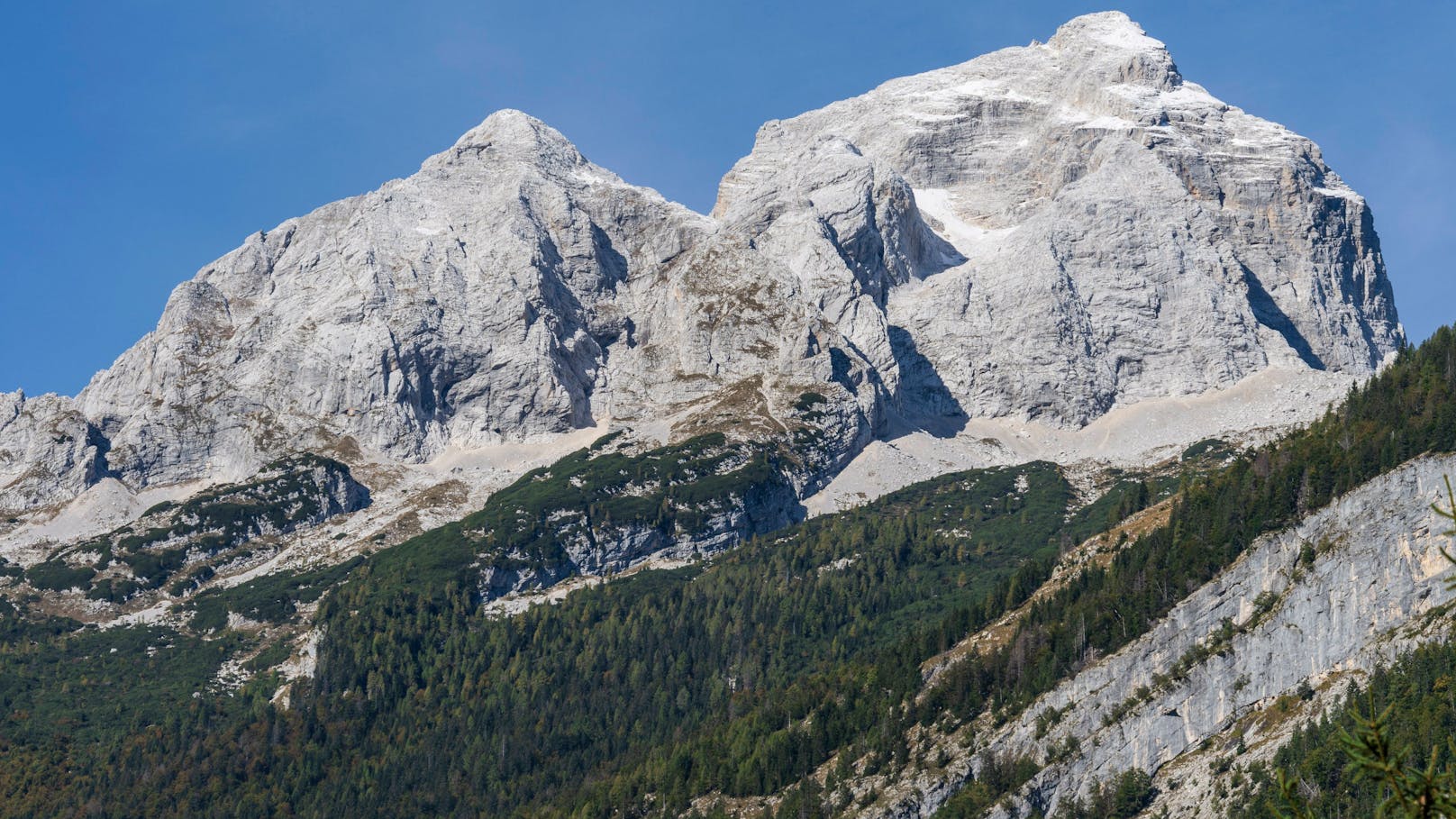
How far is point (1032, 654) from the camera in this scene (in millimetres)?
175750

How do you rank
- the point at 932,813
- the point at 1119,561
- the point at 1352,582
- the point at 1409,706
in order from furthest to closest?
the point at 1119,561 < the point at 932,813 < the point at 1352,582 < the point at 1409,706

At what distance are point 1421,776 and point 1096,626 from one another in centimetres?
14759

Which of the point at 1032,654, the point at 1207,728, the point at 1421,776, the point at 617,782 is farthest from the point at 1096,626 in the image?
the point at 1421,776

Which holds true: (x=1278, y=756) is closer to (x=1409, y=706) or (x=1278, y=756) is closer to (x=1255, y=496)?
(x=1409, y=706)

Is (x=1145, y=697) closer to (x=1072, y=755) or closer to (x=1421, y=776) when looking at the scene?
(x=1072, y=755)

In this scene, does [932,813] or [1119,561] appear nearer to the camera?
[932,813]

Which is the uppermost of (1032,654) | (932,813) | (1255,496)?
(1255,496)

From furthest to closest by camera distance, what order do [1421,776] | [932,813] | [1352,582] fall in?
[932,813] < [1352,582] < [1421,776]

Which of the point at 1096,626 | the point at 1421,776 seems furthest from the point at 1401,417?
the point at 1421,776

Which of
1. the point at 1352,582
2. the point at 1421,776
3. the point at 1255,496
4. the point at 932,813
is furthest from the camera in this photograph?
the point at 1255,496

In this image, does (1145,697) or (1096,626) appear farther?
(1096,626)

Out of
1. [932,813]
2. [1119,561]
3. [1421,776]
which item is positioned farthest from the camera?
[1119,561]

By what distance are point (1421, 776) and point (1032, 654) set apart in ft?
498

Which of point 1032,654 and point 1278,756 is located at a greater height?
point 1032,654
